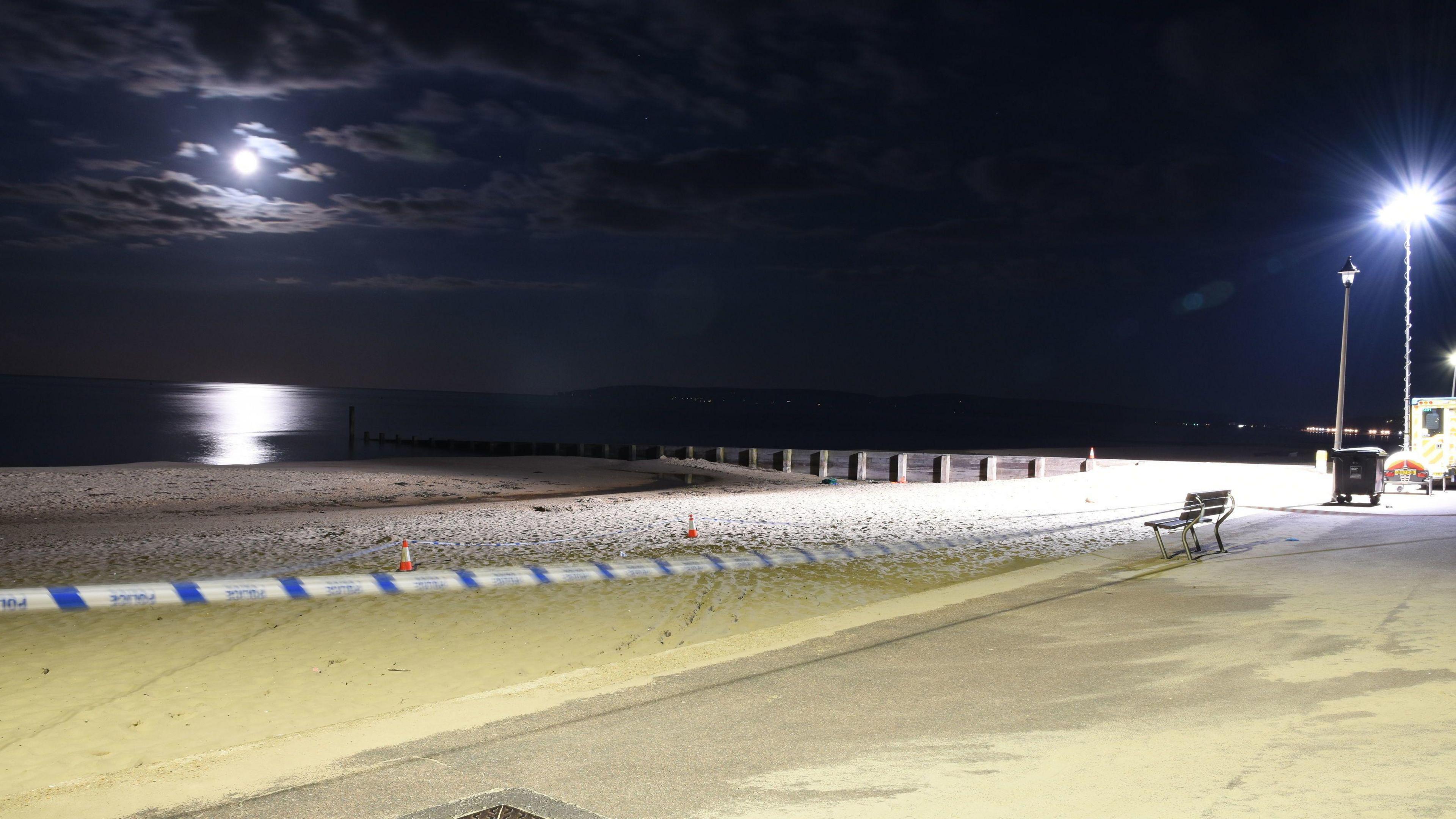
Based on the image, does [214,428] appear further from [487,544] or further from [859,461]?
[487,544]

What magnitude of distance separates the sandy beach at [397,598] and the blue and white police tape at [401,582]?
0.22 m

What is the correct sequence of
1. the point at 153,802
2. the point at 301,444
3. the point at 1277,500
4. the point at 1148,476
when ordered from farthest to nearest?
the point at 301,444
the point at 1148,476
the point at 1277,500
the point at 153,802

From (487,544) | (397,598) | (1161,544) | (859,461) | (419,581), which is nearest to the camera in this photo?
(419,581)

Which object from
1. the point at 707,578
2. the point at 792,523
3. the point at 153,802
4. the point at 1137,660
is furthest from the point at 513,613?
the point at 792,523

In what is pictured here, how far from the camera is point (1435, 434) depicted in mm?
20672

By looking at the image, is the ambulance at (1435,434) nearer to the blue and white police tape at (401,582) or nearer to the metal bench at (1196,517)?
the metal bench at (1196,517)

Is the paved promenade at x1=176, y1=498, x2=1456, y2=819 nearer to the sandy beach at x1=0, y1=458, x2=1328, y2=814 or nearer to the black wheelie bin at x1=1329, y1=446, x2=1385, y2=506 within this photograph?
the sandy beach at x1=0, y1=458, x2=1328, y2=814

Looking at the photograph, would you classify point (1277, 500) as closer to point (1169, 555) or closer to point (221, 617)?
point (1169, 555)

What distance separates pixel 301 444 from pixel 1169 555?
6014 centimetres

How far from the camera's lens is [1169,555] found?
10.3 metres

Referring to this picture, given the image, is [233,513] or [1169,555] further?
[233,513]

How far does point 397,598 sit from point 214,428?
259 ft

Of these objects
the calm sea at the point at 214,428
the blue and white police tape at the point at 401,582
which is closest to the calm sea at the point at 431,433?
the calm sea at the point at 214,428

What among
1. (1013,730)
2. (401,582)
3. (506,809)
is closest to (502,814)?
(506,809)
